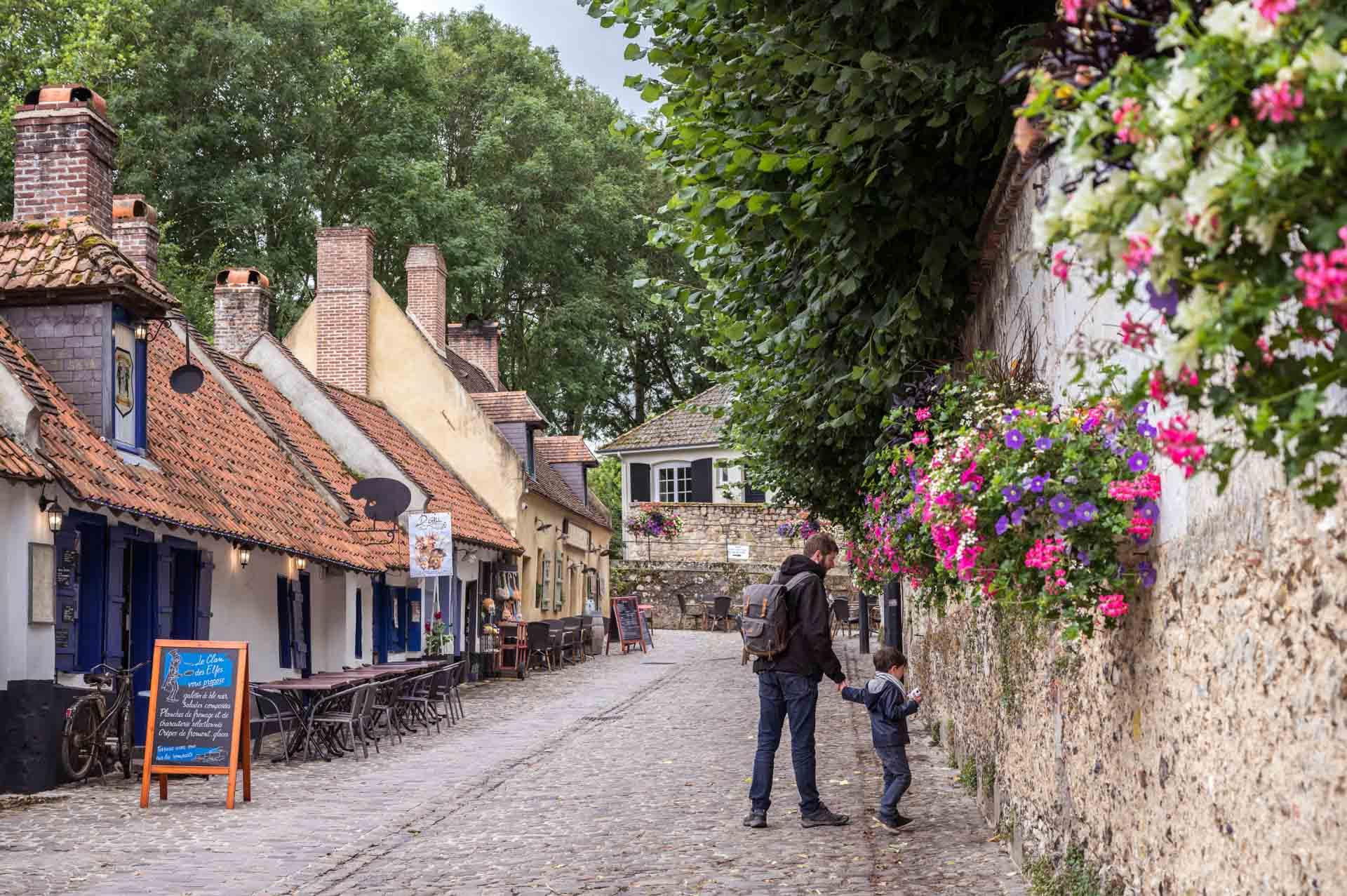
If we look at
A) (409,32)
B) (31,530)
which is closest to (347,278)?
(31,530)

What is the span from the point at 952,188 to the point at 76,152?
10122mm

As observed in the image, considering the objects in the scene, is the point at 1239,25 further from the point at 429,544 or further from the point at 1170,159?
the point at 429,544

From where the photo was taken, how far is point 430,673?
17.5 meters

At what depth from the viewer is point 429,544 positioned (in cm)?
2127

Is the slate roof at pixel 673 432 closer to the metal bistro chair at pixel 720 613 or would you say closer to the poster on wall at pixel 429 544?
the metal bistro chair at pixel 720 613

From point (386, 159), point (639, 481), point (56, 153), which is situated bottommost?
point (639, 481)

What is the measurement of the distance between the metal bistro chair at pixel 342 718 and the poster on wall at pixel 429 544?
5.92 metres

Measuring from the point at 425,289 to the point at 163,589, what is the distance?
1955 cm

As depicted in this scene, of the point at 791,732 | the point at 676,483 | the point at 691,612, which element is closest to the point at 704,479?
the point at 676,483

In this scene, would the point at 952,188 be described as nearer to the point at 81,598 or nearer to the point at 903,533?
the point at 903,533

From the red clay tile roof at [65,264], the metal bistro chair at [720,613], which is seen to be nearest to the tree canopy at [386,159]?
the metal bistro chair at [720,613]

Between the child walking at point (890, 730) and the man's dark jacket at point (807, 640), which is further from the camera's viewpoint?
the man's dark jacket at point (807, 640)

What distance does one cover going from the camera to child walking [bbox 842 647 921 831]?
9.05 m

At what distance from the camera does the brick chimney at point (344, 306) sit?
28.6 metres
